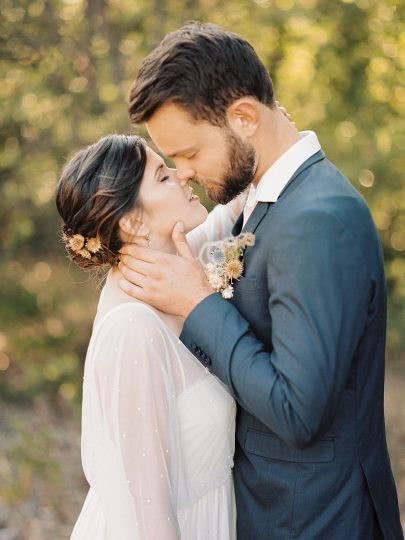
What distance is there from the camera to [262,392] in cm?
195

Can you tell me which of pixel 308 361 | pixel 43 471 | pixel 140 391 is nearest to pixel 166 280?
pixel 140 391

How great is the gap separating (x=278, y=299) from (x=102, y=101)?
3370mm

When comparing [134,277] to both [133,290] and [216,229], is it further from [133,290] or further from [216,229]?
[216,229]

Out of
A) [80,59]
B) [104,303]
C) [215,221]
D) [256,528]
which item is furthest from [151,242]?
[80,59]

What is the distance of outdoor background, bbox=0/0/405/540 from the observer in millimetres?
4938

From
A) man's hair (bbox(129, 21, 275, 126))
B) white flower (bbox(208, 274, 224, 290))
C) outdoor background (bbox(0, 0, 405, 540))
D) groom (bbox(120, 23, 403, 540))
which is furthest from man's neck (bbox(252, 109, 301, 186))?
outdoor background (bbox(0, 0, 405, 540))

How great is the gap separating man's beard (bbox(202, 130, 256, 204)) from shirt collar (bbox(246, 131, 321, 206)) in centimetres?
6

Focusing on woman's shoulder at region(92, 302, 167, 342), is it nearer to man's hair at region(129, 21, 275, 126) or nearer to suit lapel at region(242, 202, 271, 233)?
suit lapel at region(242, 202, 271, 233)

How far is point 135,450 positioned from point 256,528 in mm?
493

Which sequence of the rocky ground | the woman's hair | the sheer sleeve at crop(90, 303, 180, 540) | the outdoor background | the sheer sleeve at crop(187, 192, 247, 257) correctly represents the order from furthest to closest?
1. the outdoor background
2. the rocky ground
3. the sheer sleeve at crop(187, 192, 247, 257)
4. the woman's hair
5. the sheer sleeve at crop(90, 303, 180, 540)

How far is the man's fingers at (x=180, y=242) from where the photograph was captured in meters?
2.37

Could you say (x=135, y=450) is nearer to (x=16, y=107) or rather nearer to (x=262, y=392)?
(x=262, y=392)

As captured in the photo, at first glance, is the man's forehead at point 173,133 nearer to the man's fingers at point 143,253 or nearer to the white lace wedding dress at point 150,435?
the man's fingers at point 143,253

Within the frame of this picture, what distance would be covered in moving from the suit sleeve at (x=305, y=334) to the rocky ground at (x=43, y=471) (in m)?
3.20
